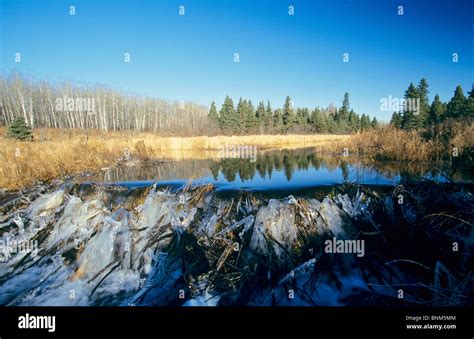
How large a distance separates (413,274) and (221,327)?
2.63m

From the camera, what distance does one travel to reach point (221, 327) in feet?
10.4

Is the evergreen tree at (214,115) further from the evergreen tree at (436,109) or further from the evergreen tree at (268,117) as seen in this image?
the evergreen tree at (436,109)

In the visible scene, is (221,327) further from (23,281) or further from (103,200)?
(103,200)

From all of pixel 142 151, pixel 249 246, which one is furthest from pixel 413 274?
pixel 142 151

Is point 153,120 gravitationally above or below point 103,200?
above

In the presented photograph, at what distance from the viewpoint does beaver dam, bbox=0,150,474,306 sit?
3.41m

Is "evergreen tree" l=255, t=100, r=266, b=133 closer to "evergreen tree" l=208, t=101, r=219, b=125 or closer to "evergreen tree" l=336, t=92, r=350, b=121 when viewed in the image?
"evergreen tree" l=208, t=101, r=219, b=125

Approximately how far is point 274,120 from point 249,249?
32203mm

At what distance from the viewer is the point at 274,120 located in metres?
34.8

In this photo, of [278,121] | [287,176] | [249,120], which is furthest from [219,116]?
[287,176]

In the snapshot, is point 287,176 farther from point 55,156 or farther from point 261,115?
point 261,115

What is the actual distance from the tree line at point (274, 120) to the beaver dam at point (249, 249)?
26.7 metres

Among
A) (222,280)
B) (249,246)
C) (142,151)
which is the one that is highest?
(142,151)

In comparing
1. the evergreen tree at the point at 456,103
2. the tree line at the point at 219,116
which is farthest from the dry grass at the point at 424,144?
the tree line at the point at 219,116
